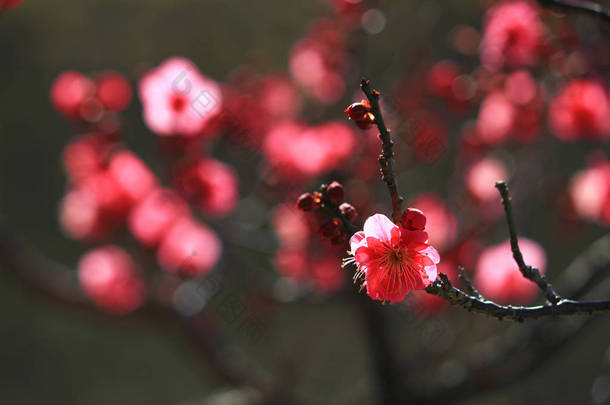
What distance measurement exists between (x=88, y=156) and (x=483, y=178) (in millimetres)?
966

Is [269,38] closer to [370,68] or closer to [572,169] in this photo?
[370,68]

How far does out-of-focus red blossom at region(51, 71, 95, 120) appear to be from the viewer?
→ 134 cm

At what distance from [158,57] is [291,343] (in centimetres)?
128

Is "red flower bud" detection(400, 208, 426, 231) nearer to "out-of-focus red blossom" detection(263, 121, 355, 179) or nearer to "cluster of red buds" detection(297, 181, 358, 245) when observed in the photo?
"cluster of red buds" detection(297, 181, 358, 245)

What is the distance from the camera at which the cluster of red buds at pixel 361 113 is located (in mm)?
550

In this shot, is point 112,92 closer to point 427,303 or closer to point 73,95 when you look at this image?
point 73,95

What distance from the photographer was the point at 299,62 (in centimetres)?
183

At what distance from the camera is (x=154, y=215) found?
1.52 metres

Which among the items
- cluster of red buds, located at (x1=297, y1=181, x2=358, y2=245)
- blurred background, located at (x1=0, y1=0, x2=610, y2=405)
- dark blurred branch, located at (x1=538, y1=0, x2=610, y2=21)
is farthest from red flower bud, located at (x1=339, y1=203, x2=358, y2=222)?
blurred background, located at (x1=0, y1=0, x2=610, y2=405)

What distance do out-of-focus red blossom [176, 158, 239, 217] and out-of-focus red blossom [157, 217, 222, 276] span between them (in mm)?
140

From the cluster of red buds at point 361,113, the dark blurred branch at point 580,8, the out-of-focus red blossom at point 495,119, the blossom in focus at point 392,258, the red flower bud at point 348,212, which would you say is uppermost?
the out-of-focus red blossom at point 495,119

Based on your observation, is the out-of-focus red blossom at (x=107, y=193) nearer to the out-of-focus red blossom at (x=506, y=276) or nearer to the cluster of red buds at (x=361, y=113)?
the out-of-focus red blossom at (x=506, y=276)

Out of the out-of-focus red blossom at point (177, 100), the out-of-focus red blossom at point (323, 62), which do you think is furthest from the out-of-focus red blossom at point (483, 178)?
the out-of-focus red blossom at point (177, 100)

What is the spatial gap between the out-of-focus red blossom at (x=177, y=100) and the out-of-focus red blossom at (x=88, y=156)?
0.70 ft
